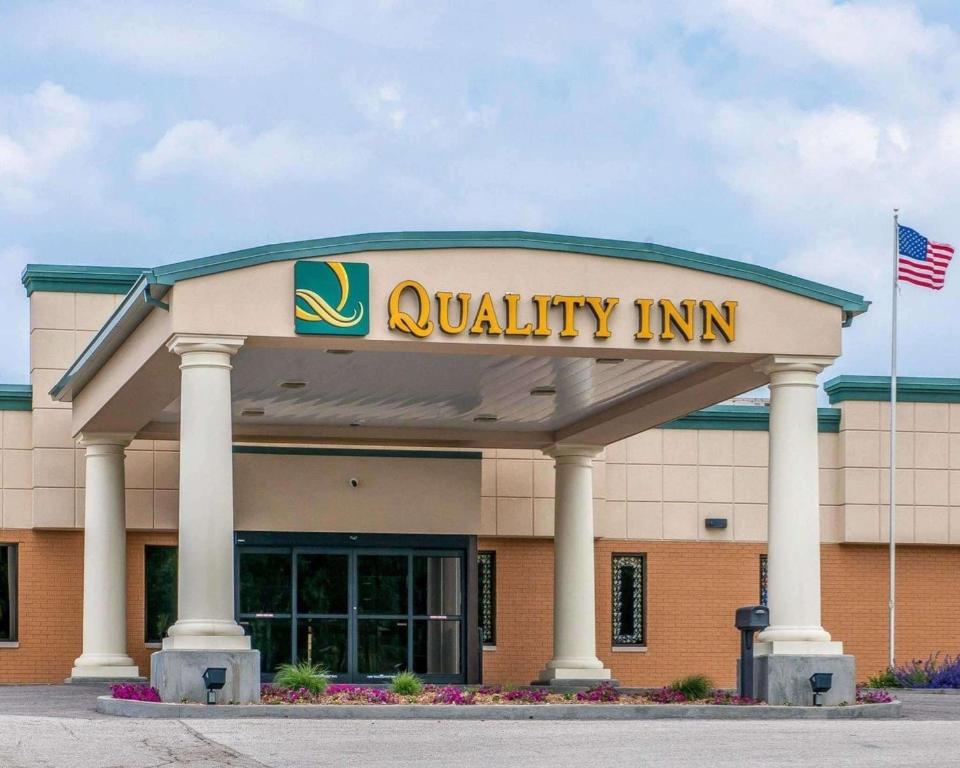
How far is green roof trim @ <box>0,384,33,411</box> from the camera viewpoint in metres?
33.0

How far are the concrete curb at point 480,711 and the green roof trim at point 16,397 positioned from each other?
12271 mm

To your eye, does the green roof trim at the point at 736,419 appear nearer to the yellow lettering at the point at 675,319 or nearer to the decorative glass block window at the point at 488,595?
the decorative glass block window at the point at 488,595

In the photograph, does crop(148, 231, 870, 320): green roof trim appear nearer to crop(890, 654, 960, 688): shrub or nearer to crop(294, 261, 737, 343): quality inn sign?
crop(294, 261, 737, 343): quality inn sign

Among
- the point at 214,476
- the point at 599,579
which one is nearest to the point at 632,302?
the point at 214,476

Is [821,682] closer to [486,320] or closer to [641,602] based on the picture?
[486,320]

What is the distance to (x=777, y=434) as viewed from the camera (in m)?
24.0

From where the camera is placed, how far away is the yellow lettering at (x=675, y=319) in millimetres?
23312

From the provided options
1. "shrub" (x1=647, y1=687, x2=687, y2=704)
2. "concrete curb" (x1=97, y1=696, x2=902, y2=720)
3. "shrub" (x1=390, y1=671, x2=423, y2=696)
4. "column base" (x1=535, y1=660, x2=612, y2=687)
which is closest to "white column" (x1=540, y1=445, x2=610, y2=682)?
"column base" (x1=535, y1=660, x2=612, y2=687)

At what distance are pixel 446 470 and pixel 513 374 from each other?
7.52 meters

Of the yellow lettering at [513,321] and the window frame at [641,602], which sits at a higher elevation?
the yellow lettering at [513,321]

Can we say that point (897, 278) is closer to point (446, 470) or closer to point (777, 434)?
point (446, 470)

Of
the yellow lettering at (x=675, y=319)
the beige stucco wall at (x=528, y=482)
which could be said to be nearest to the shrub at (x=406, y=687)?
the yellow lettering at (x=675, y=319)

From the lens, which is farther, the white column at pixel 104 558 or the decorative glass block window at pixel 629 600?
the decorative glass block window at pixel 629 600

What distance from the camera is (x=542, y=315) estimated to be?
2298cm
